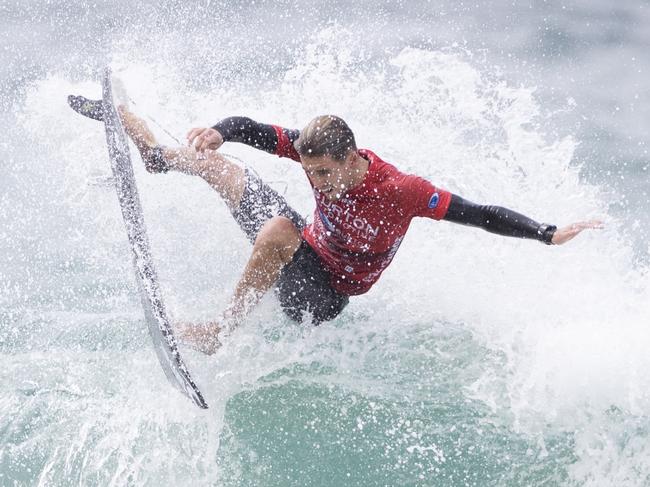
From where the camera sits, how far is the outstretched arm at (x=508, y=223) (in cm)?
384

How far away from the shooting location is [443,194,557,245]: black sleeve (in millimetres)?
3926

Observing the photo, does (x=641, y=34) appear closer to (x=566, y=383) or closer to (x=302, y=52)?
(x=302, y=52)

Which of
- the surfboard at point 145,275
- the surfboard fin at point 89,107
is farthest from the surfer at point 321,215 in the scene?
the surfboard fin at point 89,107

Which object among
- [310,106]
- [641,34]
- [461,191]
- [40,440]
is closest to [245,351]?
[40,440]

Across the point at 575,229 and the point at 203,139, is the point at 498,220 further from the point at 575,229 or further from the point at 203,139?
the point at 203,139

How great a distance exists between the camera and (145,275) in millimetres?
4621

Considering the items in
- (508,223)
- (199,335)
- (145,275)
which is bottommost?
(199,335)

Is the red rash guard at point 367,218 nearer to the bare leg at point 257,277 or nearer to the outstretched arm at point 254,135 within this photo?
the outstretched arm at point 254,135

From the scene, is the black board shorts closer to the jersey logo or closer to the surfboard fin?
the jersey logo

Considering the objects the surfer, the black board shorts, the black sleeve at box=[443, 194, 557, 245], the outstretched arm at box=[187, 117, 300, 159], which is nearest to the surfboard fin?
the surfer

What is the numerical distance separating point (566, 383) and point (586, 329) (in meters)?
0.51

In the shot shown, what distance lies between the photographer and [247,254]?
6359 millimetres

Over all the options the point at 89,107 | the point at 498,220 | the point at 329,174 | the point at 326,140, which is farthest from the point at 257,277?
the point at 89,107

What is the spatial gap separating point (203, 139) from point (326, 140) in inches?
37.4
